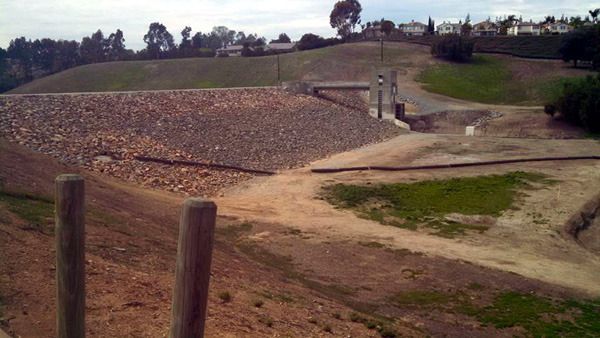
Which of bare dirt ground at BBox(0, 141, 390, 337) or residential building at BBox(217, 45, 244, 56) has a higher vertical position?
residential building at BBox(217, 45, 244, 56)

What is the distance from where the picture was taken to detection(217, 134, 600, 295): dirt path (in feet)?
60.0

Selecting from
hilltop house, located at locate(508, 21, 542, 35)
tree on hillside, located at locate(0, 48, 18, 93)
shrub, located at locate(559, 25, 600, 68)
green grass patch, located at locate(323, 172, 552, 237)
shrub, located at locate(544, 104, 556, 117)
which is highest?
hilltop house, located at locate(508, 21, 542, 35)

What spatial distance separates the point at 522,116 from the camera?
179 feet

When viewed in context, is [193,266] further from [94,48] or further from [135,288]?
[94,48]

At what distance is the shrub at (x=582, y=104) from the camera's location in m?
47.8

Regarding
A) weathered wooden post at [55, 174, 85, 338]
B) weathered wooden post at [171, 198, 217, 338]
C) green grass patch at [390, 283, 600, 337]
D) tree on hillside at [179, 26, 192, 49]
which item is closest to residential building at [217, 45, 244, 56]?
tree on hillside at [179, 26, 192, 49]

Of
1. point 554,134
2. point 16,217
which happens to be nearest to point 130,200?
point 16,217

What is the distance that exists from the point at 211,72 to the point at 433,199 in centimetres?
5370

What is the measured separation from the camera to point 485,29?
12094 cm

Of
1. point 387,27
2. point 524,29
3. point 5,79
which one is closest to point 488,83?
point 387,27

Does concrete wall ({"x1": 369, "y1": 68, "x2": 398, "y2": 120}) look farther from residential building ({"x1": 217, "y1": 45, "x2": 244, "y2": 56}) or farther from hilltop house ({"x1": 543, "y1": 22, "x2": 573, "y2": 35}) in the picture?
hilltop house ({"x1": 543, "y1": 22, "x2": 573, "y2": 35})

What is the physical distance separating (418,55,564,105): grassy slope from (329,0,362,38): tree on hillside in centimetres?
3829

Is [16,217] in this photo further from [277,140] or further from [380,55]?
[380,55]

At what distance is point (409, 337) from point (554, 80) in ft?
212
